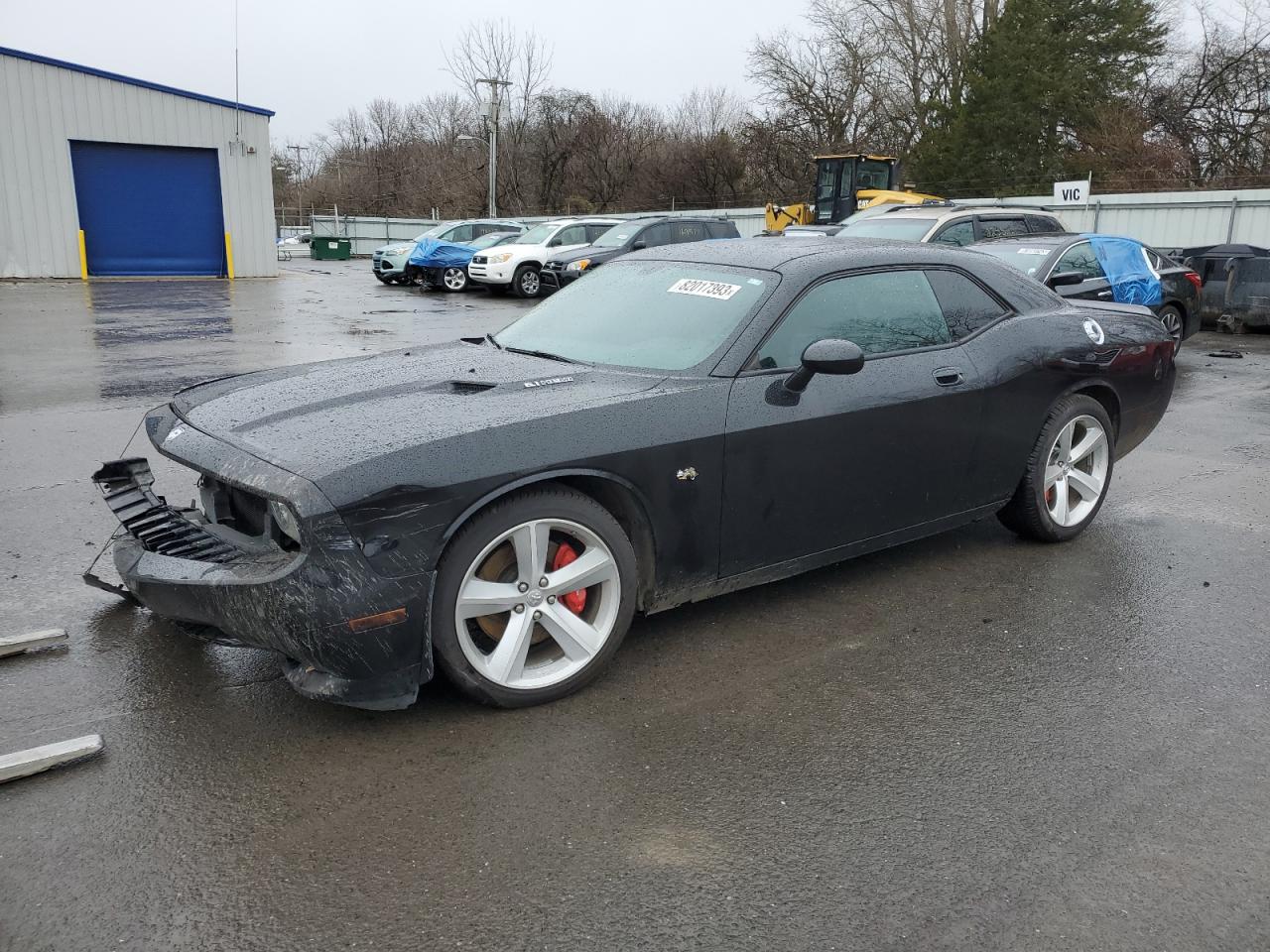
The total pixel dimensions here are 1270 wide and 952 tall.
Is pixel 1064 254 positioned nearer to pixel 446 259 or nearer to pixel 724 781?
pixel 724 781

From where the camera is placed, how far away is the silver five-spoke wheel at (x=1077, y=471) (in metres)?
5.18

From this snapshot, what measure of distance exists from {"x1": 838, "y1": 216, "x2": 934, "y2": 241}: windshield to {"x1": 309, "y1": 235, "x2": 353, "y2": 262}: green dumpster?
32.4 m

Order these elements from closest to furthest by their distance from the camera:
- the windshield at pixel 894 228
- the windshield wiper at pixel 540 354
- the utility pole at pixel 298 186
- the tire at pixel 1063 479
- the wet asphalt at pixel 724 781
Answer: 1. the wet asphalt at pixel 724 781
2. the windshield wiper at pixel 540 354
3. the tire at pixel 1063 479
4. the windshield at pixel 894 228
5. the utility pole at pixel 298 186

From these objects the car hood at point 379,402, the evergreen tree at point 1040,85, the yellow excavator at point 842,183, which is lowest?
the car hood at point 379,402

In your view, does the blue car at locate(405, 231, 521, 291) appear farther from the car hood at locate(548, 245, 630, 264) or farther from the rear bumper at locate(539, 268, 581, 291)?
the rear bumper at locate(539, 268, 581, 291)

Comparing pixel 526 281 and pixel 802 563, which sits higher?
pixel 526 281

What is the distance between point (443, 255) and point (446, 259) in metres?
0.15

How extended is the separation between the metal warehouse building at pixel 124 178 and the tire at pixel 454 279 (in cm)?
720

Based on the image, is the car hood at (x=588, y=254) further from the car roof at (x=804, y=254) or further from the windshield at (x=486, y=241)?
the car roof at (x=804, y=254)

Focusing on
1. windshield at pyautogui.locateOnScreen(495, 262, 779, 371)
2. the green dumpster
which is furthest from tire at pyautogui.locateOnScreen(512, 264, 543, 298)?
the green dumpster

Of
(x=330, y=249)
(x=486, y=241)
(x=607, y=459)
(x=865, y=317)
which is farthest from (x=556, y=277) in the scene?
(x=330, y=249)

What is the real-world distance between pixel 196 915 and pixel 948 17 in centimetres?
5124

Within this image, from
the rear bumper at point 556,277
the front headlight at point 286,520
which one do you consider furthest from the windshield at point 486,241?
the front headlight at point 286,520

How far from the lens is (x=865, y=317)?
14.6 feet
